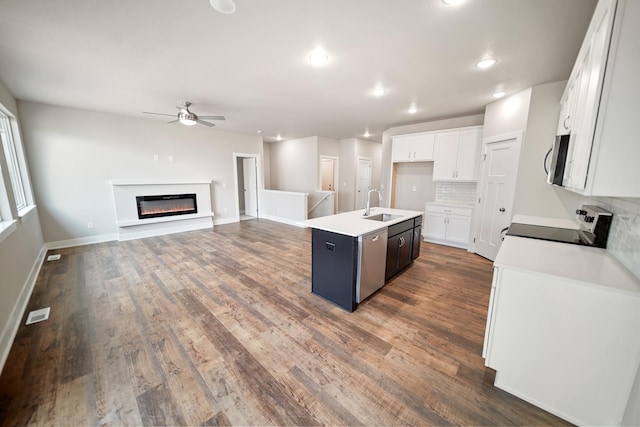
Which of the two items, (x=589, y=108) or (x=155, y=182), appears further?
(x=155, y=182)

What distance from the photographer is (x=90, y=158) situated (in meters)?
4.48

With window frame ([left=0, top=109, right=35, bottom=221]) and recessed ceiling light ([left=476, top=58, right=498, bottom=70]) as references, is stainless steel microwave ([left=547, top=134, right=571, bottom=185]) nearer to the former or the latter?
recessed ceiling light ([left=476, top=58, right=498, bottom=70])

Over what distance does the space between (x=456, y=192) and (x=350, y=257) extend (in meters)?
3.71

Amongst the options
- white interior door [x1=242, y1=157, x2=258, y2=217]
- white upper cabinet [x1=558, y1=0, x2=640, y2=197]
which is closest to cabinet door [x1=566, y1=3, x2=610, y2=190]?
white upper cabinet [x1=558, y1=0, x2=640, y2=197]

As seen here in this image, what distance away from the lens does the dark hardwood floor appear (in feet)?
4.57

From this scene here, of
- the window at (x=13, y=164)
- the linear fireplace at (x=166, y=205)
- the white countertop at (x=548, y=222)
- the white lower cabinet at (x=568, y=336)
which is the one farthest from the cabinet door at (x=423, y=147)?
the window at (x=13, y=164)

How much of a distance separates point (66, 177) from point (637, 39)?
23.1 feet

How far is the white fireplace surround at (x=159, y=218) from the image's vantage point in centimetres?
475

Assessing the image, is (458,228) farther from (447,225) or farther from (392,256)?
(392,256)

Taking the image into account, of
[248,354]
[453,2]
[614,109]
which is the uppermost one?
[453,2]

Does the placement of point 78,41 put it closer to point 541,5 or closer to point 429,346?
point 541,5

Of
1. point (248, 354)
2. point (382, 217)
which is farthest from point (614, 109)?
point (248, 354)

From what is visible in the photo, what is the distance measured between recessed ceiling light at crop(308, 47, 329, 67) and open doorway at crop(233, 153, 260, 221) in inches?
192

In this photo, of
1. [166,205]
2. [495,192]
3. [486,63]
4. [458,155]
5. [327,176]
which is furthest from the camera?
[327,176]
